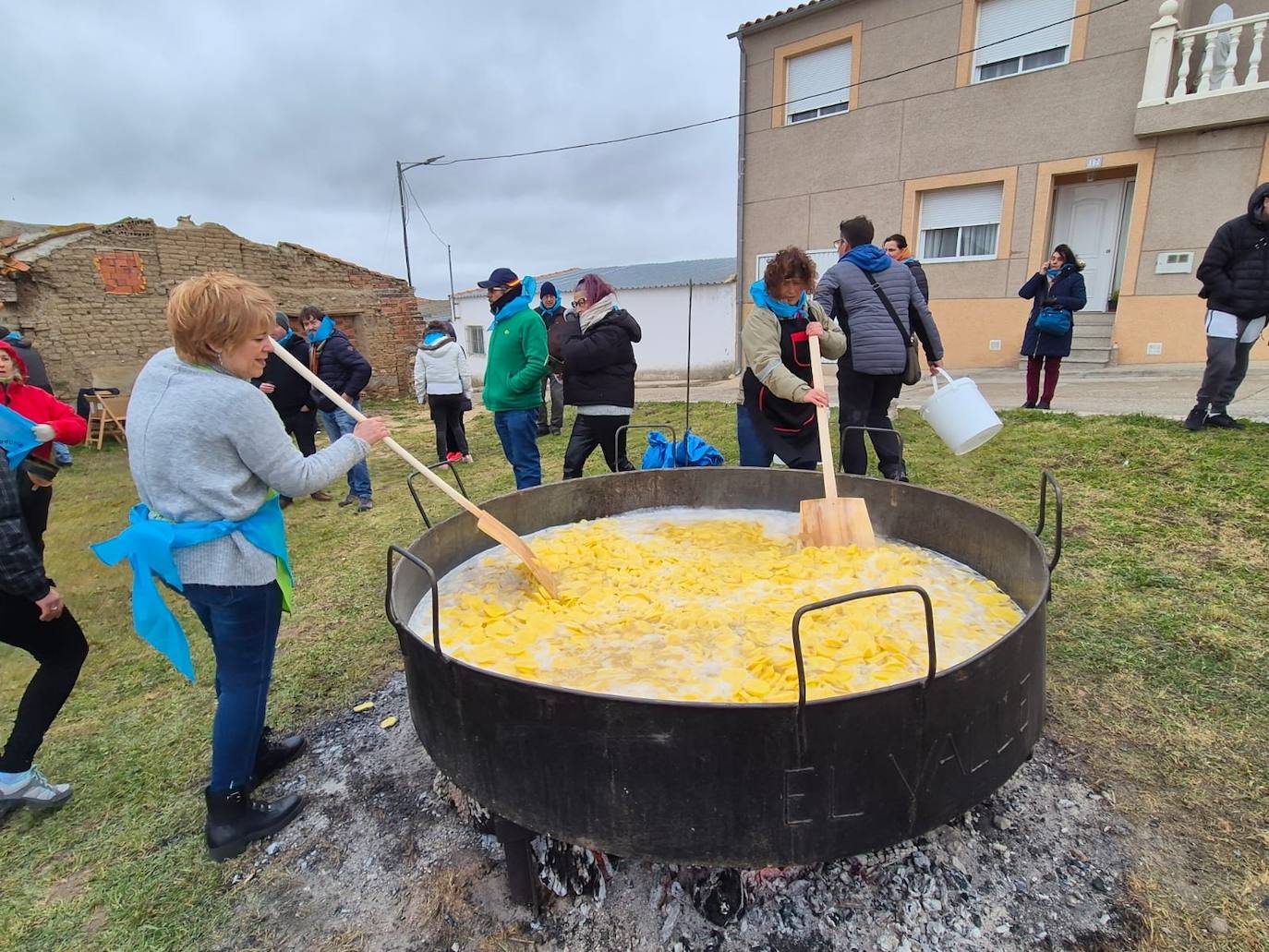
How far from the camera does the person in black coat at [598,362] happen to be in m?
4.64

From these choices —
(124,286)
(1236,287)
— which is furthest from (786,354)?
(124,286)

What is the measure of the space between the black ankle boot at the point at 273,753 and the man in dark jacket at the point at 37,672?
0.64 m

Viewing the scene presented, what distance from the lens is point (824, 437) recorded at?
125 inches

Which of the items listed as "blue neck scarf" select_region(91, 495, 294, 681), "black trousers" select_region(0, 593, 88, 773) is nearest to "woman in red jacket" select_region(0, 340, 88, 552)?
"black trousers" select_region(0, 593, 88, 773)

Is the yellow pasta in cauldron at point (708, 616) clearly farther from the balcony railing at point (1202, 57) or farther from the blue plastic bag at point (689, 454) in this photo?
the balcony railing at point (1202, 57)

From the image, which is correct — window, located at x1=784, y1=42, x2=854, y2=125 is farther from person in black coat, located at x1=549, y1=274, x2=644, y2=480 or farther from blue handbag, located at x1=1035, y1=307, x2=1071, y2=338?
person in black coat, located at x1=549, y1=274, x2=644, y2=480

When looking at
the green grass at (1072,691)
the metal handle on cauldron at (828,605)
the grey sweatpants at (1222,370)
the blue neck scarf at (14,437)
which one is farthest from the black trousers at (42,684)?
the grey sweatpants at (1222,370)

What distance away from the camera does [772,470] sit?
138 inches

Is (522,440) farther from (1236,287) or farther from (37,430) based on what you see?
(1236,287)

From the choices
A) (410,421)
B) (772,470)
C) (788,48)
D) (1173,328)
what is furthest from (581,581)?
(788,48)

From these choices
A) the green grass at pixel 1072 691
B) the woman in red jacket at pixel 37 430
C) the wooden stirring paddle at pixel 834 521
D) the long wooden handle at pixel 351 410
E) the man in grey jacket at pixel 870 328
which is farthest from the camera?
the man in grey jacket at pixel 870 328

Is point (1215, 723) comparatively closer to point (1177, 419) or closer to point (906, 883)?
point (906, 883)

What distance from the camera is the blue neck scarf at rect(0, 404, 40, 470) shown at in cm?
222

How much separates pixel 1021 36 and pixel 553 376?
852 cm
